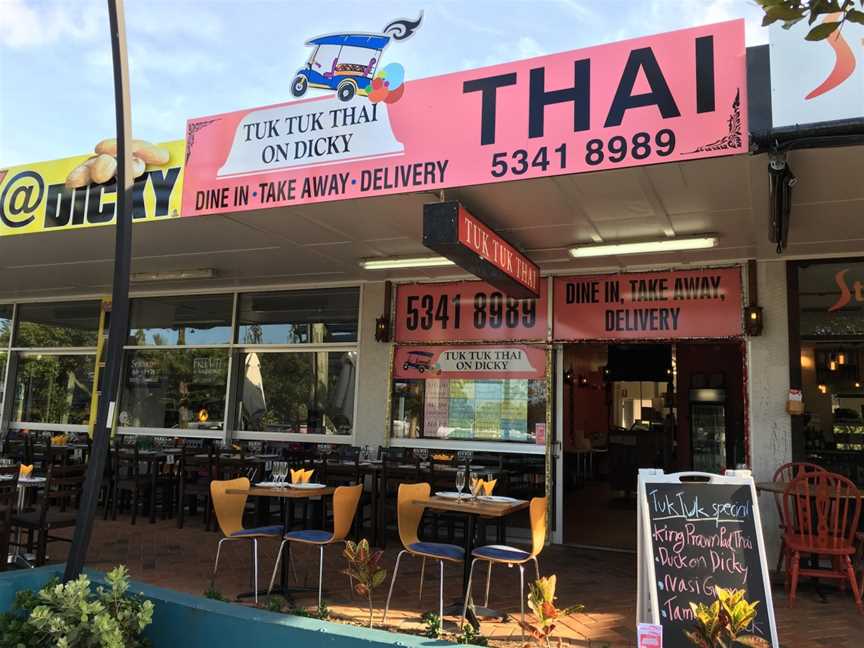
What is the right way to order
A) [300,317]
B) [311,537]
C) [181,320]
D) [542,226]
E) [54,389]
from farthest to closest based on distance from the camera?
[54,389] < [181,320] < [300,317] < [542,226] < [311,537]

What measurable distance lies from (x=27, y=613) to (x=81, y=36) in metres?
3.26

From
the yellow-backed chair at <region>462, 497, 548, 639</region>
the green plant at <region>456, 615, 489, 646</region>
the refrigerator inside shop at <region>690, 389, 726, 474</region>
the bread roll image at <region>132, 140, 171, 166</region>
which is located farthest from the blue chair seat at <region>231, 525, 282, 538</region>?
the refrigerator inside shop at <region>690, 389, 726, 474</region>

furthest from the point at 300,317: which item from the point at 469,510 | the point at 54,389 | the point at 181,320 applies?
the point at 469,510

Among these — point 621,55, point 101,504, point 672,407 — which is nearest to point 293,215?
point 621,55

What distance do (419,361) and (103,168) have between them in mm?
3917

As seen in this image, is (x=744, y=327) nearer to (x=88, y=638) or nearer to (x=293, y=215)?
(x=293, y=215)

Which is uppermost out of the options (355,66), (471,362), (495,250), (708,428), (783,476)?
(355,66)

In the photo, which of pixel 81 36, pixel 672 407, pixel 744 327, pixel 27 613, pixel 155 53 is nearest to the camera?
pixel 27 613

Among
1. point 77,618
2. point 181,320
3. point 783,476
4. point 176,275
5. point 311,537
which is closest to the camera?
point 77,618

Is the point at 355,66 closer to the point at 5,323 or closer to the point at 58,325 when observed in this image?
the point at 58,325

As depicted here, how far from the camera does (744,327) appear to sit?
675cm

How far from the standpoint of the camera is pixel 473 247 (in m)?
4.73

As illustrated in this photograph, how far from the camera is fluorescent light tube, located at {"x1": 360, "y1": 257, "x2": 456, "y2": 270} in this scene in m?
7.31

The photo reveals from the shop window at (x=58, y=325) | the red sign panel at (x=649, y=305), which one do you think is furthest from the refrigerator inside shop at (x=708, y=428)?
the shop window at (x=58, y=325)
